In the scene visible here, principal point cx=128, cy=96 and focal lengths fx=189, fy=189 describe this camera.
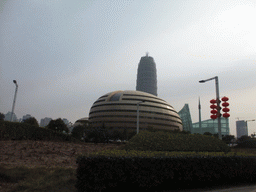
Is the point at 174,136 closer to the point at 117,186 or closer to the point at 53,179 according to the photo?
the point at 117,186

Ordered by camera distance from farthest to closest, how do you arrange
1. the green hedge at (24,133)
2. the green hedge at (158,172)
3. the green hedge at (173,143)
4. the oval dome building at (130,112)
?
the oval dome building at (130,112) → the green hedge at (24,133) → the green hedge at (173,143) → the green hedge at (158,172)

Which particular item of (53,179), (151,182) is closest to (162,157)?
(151,182)

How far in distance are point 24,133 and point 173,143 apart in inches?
699

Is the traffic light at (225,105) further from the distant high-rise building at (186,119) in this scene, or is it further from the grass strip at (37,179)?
the distant high-rise building at (186,119)

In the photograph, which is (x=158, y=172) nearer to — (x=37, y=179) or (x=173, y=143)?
(x=173, y=143)

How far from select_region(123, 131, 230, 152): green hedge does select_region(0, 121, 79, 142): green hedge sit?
14868mm

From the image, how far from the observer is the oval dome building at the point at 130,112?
69.1 m

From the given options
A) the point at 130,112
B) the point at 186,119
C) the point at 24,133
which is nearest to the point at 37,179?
the point at 24,133

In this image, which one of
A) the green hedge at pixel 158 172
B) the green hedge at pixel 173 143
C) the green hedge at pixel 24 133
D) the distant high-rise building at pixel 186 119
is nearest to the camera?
the green hedge at pixel 158 172

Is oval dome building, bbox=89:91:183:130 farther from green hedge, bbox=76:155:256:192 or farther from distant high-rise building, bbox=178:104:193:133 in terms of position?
green hedge, bbox=76:155:256:192

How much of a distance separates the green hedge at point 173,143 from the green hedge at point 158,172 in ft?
7.61

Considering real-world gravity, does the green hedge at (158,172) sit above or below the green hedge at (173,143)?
below

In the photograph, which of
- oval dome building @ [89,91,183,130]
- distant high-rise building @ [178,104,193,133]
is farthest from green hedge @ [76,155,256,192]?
distant high-rise building @ [178,104,193,133]

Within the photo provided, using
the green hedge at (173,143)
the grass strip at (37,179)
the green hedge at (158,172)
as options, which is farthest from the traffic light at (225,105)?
the grass strip at (37,179)
